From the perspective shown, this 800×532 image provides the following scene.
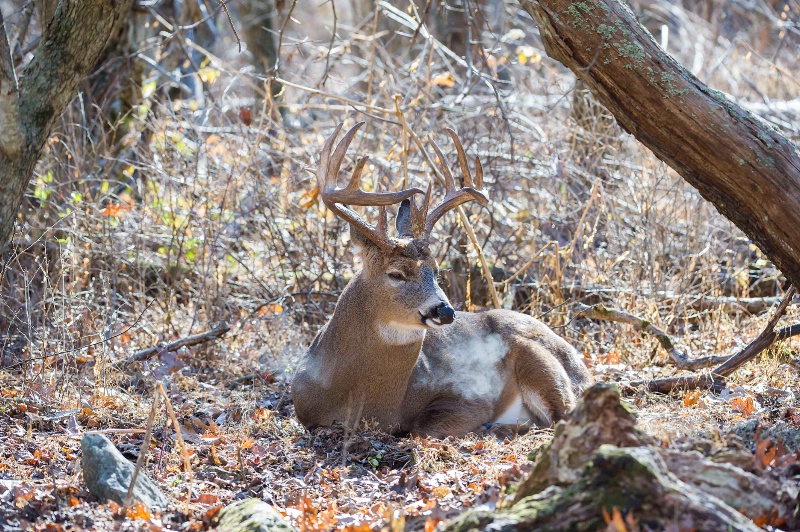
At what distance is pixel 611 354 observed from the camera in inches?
310

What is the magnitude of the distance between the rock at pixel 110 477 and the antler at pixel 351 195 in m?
2.24

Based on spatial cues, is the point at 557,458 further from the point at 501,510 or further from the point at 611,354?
the point at 611,354

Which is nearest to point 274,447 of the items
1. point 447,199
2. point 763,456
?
point 447,199

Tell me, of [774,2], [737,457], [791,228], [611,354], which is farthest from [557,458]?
[774,2]

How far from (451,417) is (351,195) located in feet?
5.63

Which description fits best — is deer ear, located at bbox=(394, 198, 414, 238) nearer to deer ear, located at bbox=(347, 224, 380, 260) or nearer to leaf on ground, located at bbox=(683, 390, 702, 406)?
deer ear, located at bbox=(347, 224, 380, 260)

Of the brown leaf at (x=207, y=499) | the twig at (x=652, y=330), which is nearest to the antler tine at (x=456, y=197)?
the twig at (x=652, y=330)

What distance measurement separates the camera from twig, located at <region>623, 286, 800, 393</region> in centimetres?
649

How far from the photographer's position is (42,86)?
5410 mm

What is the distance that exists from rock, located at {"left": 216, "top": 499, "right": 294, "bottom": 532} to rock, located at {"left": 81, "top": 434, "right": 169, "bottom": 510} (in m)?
0.47

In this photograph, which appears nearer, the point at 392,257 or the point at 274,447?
the point at 274,447

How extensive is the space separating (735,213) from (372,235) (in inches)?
89.7

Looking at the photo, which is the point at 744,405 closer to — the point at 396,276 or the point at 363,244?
the point at 396,276

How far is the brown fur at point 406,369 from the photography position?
6.34 meters
